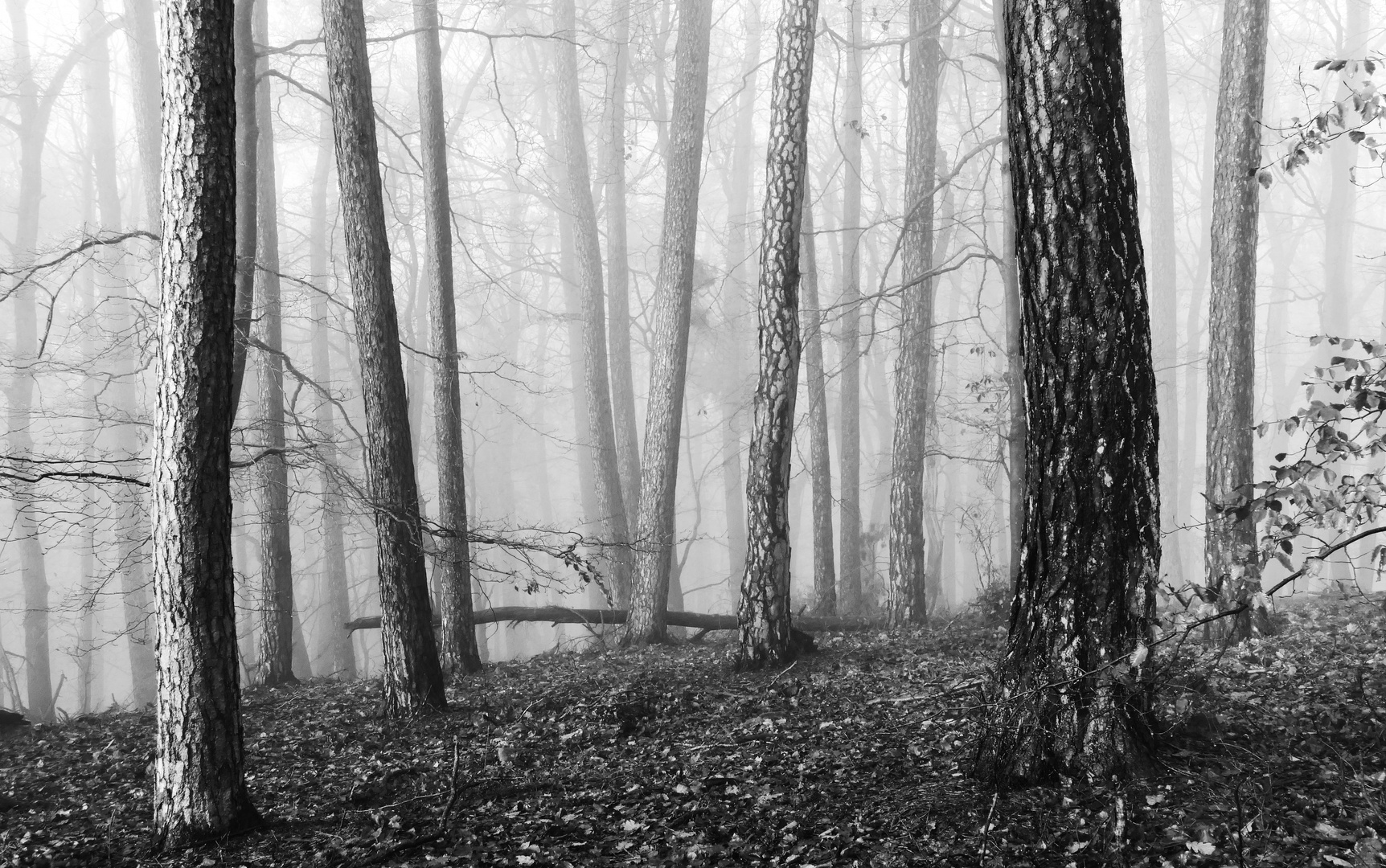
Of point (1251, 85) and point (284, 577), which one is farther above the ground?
point (1251, 85)

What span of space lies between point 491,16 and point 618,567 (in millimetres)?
13454

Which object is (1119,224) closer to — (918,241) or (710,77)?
(918,241)

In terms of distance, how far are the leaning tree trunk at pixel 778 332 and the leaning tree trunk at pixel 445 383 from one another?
124 inches

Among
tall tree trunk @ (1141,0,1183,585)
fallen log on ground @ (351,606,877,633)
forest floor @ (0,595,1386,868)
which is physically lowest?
fallen log on ground @ (351,606,877,633)

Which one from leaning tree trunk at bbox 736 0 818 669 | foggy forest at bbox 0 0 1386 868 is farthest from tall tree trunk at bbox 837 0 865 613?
leaning tree trunk at bbox 736 0 818 669

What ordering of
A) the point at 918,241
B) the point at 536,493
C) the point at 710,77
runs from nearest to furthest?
the point at 918,241 → the point at 710,77 → the point at 536,493

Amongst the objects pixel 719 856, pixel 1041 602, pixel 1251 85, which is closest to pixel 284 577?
pixel 719 856

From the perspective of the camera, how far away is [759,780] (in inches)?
171

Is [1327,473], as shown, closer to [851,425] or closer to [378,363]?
[378,363]

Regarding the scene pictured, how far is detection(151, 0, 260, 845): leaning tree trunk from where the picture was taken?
4.04 m

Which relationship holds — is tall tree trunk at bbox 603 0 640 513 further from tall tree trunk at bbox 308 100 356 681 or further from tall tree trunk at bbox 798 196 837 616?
tall tree trunk at bbox 308 100 356 681

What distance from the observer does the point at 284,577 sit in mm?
10141

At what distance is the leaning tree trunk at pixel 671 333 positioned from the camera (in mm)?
10508

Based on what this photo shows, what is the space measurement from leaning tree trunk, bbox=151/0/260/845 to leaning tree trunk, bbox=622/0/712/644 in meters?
6.46
